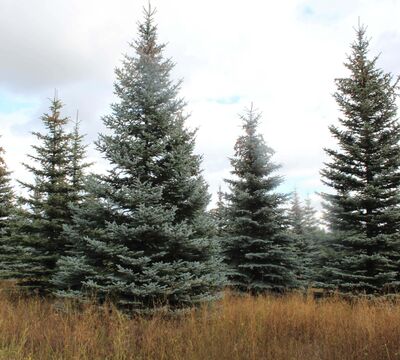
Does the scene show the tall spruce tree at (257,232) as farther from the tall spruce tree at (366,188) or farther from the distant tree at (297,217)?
the distant tree at (297,217)

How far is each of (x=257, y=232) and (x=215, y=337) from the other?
355 inches

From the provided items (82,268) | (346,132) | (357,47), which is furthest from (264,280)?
(357,47)

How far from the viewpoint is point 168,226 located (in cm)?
796

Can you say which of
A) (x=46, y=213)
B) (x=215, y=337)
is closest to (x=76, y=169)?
(x=46, y=213)

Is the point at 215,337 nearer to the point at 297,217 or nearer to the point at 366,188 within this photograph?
the point at 366,188

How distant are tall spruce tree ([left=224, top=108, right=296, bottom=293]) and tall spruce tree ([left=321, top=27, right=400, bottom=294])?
5.90 ft

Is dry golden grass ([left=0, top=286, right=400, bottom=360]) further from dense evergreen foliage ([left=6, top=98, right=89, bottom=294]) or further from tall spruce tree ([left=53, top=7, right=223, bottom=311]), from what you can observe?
dense evergreen foliage ([left=6, top=98, right=89, bottom=294])

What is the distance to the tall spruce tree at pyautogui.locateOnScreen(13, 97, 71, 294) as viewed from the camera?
1198 cm

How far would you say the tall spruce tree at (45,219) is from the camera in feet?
39.3

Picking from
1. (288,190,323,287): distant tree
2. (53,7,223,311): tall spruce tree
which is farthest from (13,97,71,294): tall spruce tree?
(288,190,323,287): distant tree

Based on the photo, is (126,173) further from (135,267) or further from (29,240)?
(29,240)

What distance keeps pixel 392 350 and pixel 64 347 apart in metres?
4.51

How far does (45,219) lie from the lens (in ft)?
40.6

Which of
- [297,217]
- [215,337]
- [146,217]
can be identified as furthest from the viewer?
[297,217]
